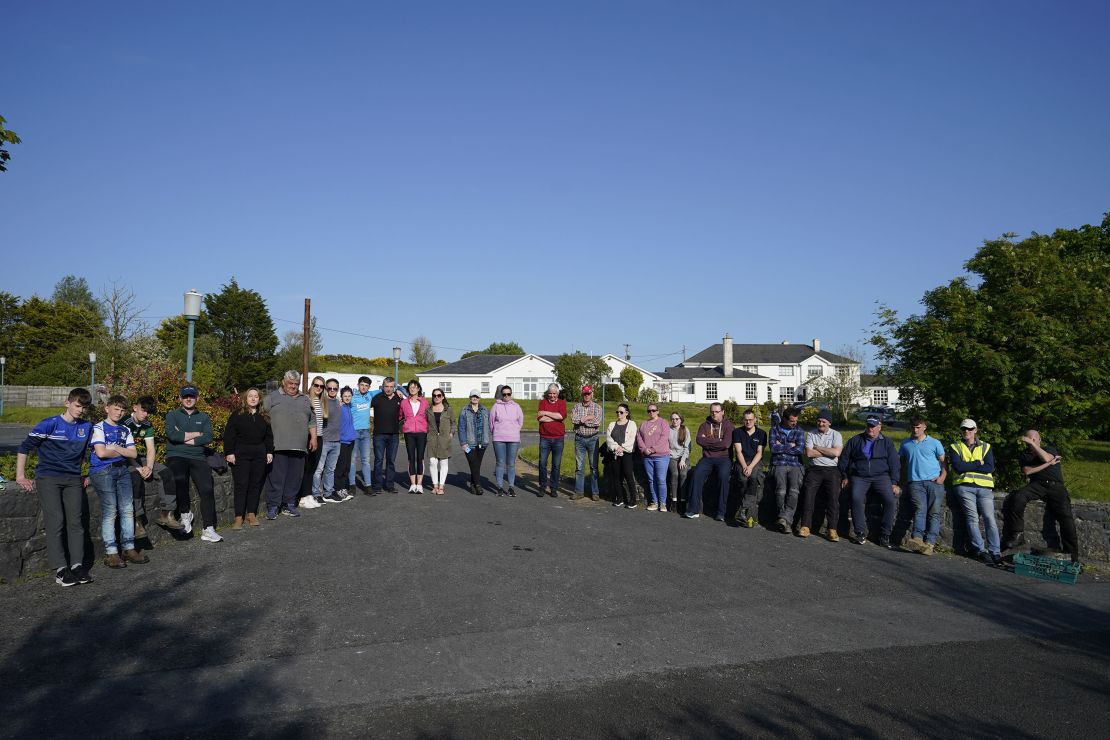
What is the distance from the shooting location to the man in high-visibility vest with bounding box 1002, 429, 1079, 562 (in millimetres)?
9289

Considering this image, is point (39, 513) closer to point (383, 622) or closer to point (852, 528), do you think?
point (383, 622)

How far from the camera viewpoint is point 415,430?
504 inches

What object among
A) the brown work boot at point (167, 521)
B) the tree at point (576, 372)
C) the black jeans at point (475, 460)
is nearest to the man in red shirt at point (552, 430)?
the black jeans at point (475, 460)

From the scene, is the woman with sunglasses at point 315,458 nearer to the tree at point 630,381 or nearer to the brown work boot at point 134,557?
the brown work boot at point 134,557

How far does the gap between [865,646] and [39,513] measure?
7.48m

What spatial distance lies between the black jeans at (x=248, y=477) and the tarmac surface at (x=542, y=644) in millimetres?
668

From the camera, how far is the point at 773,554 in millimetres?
9117

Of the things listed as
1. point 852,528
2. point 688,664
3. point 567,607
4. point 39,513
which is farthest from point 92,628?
point 852,528

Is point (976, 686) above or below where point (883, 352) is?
below

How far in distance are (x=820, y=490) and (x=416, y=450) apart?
6.66m

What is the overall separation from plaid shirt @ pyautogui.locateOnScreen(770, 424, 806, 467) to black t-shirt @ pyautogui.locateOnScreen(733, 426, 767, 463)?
17.8 inches

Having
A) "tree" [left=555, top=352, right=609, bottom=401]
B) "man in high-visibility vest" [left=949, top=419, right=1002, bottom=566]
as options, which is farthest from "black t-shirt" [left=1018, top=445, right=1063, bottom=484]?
"tree" [left=555, top=352, right=609, bottom=401]

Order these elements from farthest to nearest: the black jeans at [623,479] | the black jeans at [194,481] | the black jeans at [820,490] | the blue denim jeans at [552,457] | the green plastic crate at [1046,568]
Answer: the blue denim jeans at [552,457] < the black jeans at [623,479] < the black jeans at [820,490] < the black jeans at [194,481] < the green plastic crate at [1046,568]

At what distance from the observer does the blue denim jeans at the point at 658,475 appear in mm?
12438
